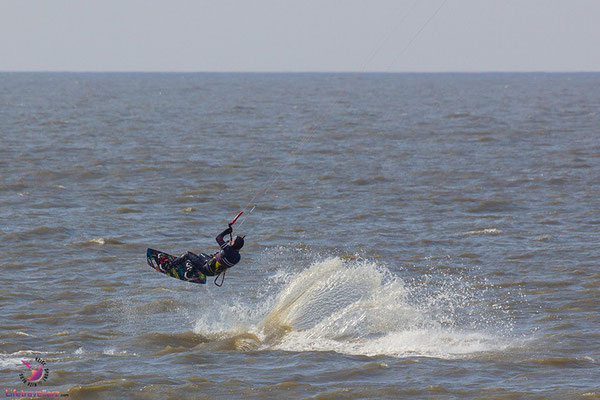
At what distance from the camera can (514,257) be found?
2322 centimetres

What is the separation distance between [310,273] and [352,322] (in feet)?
5.98

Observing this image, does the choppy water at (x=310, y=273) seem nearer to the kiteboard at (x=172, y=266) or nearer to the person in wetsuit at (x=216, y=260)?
the kiteboard at (x=172, y=266)

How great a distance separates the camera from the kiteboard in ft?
59.9

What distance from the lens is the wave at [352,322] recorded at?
16688mm

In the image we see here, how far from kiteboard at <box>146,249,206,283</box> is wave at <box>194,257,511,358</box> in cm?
91

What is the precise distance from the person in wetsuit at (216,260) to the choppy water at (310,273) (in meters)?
1.07

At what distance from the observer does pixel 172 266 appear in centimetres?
1841

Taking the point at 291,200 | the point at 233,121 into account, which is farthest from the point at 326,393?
the point at 233,121

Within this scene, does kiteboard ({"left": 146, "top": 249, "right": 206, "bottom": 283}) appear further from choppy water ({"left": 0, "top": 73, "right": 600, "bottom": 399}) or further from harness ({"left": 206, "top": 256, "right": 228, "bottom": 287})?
choppy water ({"left": 0, "top": 73, "right": 600, "bottom": 399})

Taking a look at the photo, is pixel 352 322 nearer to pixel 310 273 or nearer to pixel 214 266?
pixel 310 273

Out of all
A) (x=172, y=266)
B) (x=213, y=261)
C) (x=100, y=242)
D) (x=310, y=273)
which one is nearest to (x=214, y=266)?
(x=213, y=261)

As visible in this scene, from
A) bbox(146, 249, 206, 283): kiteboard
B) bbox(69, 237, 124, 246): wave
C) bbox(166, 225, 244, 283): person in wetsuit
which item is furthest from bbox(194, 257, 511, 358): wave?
bbox(69, 237, 124, 246): wave

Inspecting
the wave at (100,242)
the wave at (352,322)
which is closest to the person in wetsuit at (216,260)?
the wave at (352,322)

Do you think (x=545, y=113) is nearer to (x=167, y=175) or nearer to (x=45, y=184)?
(x=167, y=175)
